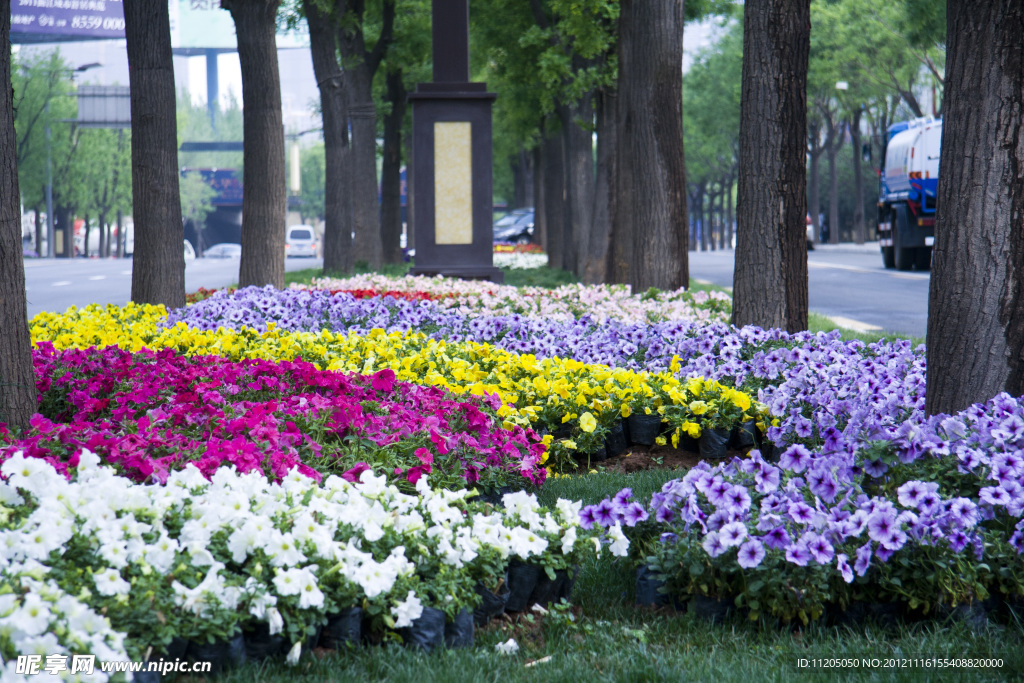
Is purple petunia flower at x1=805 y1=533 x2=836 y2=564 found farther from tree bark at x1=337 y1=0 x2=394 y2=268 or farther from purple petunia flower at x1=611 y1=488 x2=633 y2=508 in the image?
tree bark at x1=337 y1=0 x2=394 y2=268

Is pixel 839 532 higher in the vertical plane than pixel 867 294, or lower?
higher

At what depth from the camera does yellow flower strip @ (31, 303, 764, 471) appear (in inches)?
226

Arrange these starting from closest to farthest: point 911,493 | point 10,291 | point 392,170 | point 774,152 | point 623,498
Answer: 1. point 911,493
2. point 623,498
3. point 10,291
4. point 774,152
5. point 392,170

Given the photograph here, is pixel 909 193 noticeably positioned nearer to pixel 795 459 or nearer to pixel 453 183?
pixel 453 183

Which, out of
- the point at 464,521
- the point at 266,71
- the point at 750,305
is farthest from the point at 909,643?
the point at 266,71

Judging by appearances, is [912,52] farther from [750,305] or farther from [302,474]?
[302,474]

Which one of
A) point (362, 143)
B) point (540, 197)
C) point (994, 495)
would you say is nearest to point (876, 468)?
point (994, 495)

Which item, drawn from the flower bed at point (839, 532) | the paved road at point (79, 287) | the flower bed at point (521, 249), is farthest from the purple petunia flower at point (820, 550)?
the flower bed at point (521, 249)

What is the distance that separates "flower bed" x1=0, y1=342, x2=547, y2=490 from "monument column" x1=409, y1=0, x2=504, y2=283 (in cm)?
828

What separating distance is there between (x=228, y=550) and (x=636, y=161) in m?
9.72

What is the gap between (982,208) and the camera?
14.0 ft

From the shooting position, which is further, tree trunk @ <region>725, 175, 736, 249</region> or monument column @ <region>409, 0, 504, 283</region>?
tree trunk @ <region>725, 175, 736, 249</region>

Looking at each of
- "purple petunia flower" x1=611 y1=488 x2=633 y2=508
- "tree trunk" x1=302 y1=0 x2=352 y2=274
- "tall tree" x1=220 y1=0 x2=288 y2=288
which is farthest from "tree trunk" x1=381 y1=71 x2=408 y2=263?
"purple petunia flower" x1=611 y1=488 x2=633 y2=508

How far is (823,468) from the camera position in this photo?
143 inches
